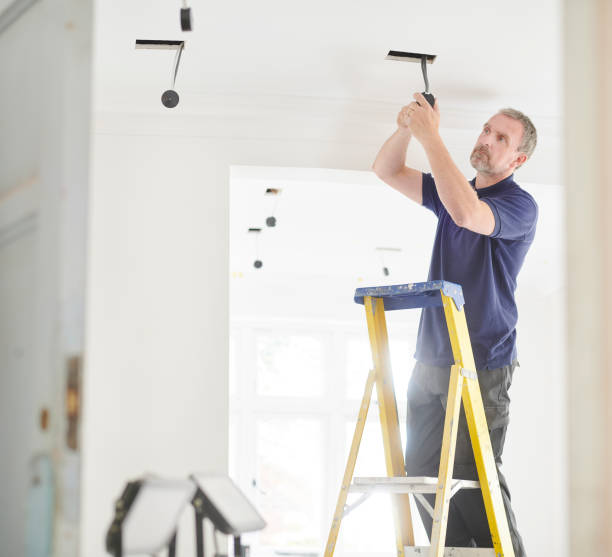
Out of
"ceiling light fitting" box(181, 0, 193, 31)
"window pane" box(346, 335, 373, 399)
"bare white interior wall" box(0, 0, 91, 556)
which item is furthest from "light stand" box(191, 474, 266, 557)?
"window pane" box(346, 335, 373, 399)

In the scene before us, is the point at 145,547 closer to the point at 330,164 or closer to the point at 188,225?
the point at 188,225

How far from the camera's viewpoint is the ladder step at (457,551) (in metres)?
2.74

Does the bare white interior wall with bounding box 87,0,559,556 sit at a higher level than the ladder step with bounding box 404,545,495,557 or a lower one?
higher

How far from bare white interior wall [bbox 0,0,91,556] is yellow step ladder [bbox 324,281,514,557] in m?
1.38

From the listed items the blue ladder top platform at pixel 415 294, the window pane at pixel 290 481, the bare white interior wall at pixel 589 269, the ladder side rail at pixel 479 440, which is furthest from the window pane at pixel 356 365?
the bare white interior wall at pixel 589 269

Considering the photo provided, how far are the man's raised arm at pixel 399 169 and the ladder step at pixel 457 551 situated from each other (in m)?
1.35

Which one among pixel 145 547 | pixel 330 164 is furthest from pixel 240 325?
pixel 145 547

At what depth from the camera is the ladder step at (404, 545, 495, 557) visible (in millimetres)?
2742

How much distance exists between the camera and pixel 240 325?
8117mm

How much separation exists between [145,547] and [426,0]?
7.62ft

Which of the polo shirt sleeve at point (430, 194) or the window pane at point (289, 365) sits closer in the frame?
the polo shirt sleeve at point (430, 194)

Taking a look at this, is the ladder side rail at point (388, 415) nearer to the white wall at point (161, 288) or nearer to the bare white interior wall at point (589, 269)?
the white wall at point (161, 288)

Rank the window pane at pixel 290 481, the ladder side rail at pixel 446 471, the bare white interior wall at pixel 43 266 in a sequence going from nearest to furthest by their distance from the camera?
1. the bare white interior wall at pixel 43 266
2. the ladder side rail at pixel 446 471
3. the window pane at pixel 290 481

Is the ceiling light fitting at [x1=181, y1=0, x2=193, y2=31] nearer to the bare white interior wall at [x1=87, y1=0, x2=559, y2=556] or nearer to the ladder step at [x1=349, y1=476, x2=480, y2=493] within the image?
the bare white interior wall at [x1=87, y1=0, x2=559, y2=556]
